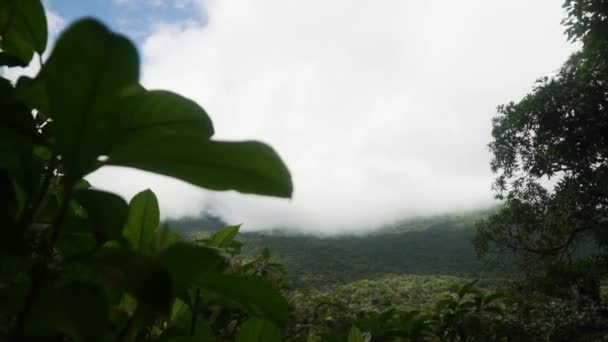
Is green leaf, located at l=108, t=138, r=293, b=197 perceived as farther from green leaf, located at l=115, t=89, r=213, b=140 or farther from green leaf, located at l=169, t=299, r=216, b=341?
green leaf, located at l=169, t=299, r=216, b=341

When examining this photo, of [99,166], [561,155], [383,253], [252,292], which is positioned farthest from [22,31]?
[383,253]

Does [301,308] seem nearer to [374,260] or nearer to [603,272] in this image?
[603,272]

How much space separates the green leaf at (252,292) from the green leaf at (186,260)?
71mm

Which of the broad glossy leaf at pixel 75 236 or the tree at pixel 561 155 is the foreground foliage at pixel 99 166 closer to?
the broad glossy leaf at pixel 75 236

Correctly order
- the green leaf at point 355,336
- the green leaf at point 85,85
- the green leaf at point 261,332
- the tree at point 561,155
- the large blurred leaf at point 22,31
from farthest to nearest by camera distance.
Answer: the tree at point 561,155, the green leaf at point 355,336, the green leaf at point 261,332, the large blurred leaf at point 22,31, the green leaf at point 85,85

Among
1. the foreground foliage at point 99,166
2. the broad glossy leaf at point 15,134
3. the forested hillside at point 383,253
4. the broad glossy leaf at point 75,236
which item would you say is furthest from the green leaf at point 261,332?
the forested hillside at point 383,253

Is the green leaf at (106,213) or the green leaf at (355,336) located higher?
the green leaf at (106,213)

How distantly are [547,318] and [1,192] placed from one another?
303 inches

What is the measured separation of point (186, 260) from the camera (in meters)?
0.41

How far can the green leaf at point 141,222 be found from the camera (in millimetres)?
622

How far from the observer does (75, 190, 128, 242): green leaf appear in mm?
428

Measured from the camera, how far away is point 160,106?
41 centimetres

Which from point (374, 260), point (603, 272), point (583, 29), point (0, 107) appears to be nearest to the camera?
point (0, 107)

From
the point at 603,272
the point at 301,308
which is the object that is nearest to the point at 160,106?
the point at 301,308
